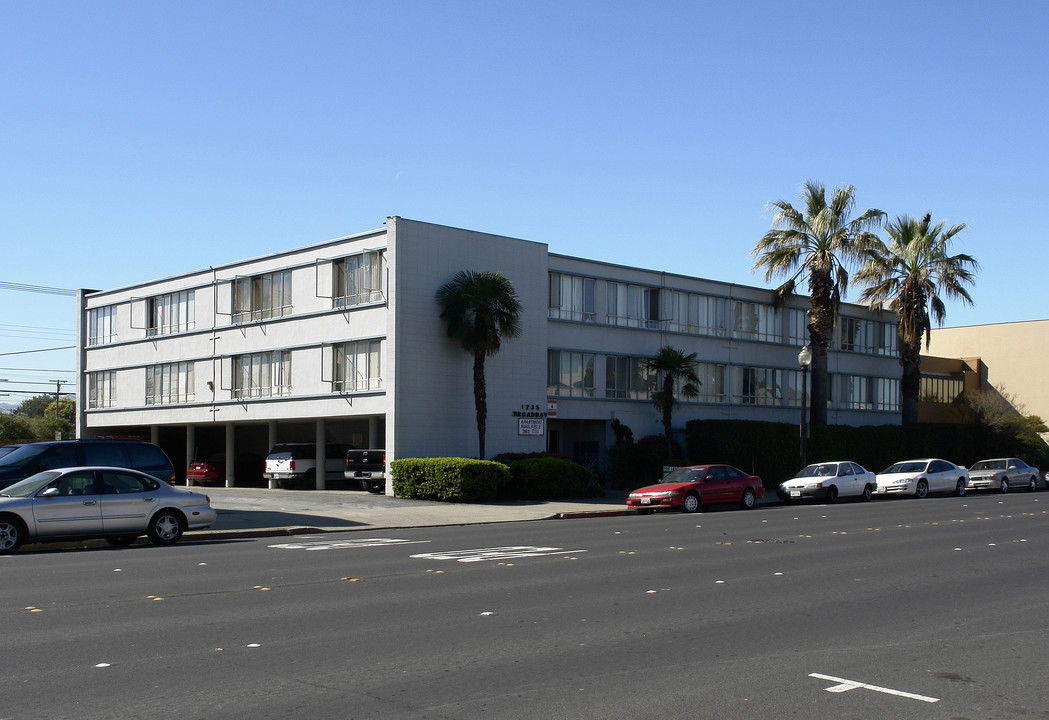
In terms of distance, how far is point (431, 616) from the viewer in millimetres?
10328

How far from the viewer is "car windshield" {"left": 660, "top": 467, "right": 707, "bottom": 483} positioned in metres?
29.6

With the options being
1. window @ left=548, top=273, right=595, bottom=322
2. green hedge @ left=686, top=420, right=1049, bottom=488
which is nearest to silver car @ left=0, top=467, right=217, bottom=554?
window @ left=548, top=273, right=595, bottom=322

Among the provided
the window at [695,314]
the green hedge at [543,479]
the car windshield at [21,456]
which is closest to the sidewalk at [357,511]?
the green hedge at [543,479]

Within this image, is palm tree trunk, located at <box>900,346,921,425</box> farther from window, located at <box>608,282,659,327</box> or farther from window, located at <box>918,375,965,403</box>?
window, located at <box>608,282,659,327</box>

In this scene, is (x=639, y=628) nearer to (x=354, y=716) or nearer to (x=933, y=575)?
(x=354, y=716)

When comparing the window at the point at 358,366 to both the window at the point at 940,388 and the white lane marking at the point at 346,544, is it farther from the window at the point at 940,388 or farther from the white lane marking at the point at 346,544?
the window at the point at 940,388

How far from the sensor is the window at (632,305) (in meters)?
42.0

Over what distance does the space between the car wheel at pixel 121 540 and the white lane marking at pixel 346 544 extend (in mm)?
2714

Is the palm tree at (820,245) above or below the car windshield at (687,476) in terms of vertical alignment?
above

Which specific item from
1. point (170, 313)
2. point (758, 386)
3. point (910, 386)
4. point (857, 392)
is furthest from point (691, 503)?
point (170, 313)

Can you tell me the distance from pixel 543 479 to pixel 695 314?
14.8 meters

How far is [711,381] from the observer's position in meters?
45.7

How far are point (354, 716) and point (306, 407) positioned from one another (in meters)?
33.6

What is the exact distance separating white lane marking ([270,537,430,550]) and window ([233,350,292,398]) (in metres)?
21.5
